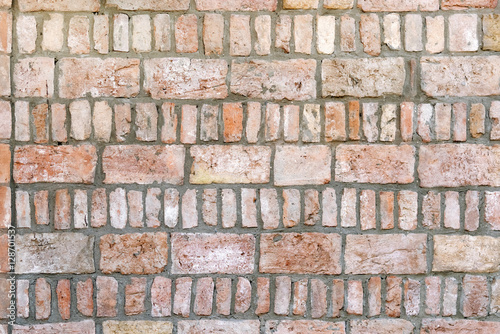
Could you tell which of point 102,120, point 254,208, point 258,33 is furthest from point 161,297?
point 258,33

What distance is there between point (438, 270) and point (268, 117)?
0.98 m

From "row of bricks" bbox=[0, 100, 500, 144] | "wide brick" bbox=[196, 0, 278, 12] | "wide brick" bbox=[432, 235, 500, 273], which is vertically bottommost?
"wide brick" bbox=[432, 235, 500, 273]

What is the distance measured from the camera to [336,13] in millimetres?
2113

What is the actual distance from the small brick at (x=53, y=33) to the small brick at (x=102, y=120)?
0.99ft

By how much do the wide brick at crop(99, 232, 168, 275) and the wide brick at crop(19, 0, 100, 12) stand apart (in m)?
0.97

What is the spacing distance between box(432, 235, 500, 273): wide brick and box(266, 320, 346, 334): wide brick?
19.9 inches

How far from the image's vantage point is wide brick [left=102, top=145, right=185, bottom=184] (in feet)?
6.87

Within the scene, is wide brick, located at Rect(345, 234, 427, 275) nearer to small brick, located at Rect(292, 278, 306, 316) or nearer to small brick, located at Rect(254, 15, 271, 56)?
small brick, located at Rect(292, 278, 306, 316)

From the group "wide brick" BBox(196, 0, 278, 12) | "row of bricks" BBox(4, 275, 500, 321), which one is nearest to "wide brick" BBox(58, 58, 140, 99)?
"wide brick" BBox(196, 0, 278, 12)

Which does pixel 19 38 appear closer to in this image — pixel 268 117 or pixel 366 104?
pixel 268 117

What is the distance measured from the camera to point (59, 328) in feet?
6.83

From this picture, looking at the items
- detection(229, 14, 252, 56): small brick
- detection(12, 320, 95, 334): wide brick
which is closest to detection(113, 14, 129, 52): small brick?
detection(229, 14, 252, 56): small brick

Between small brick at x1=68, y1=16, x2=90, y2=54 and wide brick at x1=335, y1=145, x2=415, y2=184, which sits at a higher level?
small brick at x1=68, y1=16, x2=90, y2=54

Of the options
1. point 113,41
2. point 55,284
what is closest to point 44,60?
point 113,41
